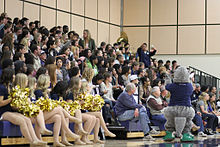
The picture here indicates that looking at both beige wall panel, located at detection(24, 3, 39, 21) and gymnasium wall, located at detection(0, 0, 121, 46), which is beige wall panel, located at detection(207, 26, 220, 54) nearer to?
gymnasium wall, located at detection(0, 0, 121, 46)

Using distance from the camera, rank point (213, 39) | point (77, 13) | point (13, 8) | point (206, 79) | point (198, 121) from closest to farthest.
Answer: point (198, 121) < point (13, 8) < point (77, 13) < point (206, 79) < point (213, 39)

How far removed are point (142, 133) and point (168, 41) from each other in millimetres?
12050

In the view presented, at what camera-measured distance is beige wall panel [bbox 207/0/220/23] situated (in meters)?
22.6

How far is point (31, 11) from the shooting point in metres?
16.7

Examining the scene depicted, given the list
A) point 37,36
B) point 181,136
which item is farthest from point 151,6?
point 181,136

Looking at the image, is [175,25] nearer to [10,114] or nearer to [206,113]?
[206,113]

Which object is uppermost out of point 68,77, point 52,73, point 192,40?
point 192,40

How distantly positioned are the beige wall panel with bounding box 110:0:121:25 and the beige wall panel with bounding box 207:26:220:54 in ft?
14.3

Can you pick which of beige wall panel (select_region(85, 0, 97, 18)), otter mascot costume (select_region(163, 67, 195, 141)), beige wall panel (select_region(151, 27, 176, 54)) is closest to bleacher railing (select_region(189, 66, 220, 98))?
beige wall panel (select_region(151, 27, 176, 54))

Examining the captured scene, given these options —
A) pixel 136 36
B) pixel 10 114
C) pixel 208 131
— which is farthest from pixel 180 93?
pixel 136 36

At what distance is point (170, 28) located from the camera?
23.3m

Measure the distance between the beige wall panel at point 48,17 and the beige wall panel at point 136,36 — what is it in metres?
6.34

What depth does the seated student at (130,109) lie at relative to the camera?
10.9m

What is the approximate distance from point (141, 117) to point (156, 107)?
3.40ft
